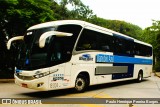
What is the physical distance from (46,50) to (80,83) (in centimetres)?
280

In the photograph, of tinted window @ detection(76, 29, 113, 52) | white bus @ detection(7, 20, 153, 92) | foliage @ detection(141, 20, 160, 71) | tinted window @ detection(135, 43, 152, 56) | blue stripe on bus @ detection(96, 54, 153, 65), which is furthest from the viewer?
foliage @ detection(141, 20, 160, 71)

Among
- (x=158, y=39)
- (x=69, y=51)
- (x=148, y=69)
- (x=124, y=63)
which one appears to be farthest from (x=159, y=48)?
(x=69, y=51)

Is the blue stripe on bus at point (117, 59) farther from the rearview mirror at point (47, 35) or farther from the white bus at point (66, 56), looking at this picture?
the rearview mirror at point (47, 35)

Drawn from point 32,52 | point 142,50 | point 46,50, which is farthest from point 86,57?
point 142,50

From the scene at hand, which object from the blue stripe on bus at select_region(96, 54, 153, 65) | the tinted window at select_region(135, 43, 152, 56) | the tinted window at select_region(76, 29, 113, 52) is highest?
the tinted window at select_region(76, 29, 113, 52)

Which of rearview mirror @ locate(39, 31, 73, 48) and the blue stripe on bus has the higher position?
rearview mirror @ locate(39, 31, 73, 48)

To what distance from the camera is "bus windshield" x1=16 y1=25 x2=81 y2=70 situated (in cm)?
1066

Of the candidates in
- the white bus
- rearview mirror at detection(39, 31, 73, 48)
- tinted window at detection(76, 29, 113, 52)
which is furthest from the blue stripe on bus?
rearview mirror at detection(39, 31, 73, 48)

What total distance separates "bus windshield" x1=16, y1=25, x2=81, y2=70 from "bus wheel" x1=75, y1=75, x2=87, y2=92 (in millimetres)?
1345

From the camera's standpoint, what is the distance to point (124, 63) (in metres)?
17.1

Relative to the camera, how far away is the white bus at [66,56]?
10.6 m

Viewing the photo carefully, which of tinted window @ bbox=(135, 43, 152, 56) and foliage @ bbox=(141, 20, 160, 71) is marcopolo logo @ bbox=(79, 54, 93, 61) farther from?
foliage @ bbox=(141, 20, 160, 71)

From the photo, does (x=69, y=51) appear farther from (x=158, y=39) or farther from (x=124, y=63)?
(x=158, y=39)

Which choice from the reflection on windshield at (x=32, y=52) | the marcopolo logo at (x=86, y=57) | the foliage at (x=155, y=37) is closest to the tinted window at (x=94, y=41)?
the marcopolo logo at (x=86, y=57)
